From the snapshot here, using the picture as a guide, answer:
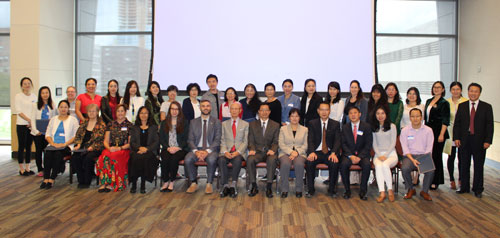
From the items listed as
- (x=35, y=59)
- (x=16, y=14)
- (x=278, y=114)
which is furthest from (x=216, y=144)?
(x=16, y=14)

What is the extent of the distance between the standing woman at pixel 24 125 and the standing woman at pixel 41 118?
18cm

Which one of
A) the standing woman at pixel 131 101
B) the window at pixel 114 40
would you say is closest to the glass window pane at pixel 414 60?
the window at pixel 114 40

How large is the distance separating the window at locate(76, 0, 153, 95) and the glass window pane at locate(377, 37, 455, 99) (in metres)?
4.85

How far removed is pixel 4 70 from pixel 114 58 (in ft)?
7.47

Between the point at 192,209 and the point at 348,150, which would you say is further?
the point at 348,150

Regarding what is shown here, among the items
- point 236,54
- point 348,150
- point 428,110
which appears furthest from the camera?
point 236,54

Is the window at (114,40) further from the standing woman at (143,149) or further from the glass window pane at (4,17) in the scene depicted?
the standing woman at (143,149)

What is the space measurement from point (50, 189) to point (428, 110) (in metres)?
4.97

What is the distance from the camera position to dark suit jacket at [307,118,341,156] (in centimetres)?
491

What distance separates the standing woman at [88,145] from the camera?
513cm

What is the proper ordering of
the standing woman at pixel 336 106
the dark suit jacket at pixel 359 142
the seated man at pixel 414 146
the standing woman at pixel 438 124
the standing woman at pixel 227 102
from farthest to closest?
1. the standing woman at pixel 227 102
2. the standing woman at pixel 336 106
3. the standing woman at pixel 438 124
4. the dark suit jacket at pixel 359 142
5. the seated man at pixel 414 146

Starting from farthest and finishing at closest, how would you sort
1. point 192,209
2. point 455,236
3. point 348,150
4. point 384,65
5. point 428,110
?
point 384,65 → point 428,110 → point 348,150 → point 192,209 → point 455,236

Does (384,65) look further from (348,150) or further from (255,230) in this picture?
(255,230)

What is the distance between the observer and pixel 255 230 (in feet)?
11.6
